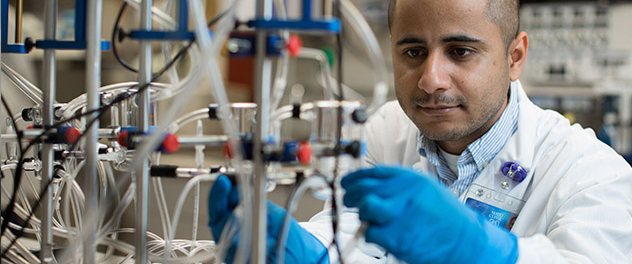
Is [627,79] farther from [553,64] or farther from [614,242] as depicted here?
[614,242]

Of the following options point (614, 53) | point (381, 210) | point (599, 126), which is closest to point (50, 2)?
point (381, 210)

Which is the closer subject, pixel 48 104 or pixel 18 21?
pixel 48 104

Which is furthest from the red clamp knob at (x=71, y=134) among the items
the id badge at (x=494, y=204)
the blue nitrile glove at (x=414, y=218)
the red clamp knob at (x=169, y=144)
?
the id badge at (x=494, y=204)

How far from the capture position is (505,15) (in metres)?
1.44

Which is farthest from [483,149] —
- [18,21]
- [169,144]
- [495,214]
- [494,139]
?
[18,21]

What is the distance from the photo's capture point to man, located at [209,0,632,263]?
3.06 feet

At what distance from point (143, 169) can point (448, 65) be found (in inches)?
28.9

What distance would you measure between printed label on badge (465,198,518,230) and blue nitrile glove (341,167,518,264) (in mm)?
412

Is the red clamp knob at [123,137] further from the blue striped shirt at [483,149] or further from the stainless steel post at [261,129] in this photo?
the blue striped shirt at [483,149]

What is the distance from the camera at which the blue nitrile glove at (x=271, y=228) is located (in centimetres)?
93

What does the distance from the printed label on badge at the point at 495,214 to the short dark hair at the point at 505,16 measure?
393mm

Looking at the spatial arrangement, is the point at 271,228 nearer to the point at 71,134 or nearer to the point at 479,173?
the point at 71,134

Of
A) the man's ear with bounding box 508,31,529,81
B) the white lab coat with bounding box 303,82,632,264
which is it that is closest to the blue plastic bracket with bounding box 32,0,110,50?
the white lab coat with bounding box 303,82,632,264

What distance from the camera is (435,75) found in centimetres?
132
